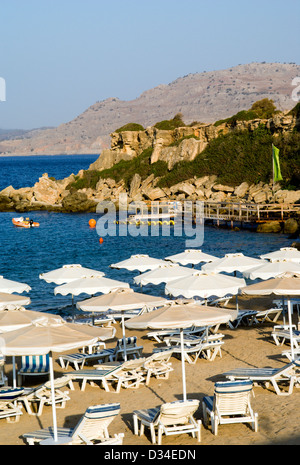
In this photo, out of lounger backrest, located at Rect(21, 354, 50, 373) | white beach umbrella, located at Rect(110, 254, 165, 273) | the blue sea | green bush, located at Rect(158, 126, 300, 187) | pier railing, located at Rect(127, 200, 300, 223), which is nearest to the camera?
lounger backrest, located at Rect(21, 354, 50, 373)

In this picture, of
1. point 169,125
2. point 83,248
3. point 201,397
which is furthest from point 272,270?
point 169,125

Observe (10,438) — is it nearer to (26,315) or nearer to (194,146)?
(26,315)

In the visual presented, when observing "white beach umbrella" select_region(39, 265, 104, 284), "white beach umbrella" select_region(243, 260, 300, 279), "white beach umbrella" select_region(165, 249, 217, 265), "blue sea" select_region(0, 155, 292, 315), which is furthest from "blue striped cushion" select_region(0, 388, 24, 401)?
"blue sea" select_region(0, 155, 292, 315)

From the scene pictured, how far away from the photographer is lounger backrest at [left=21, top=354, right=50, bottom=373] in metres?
13.4

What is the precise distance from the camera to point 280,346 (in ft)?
50.2

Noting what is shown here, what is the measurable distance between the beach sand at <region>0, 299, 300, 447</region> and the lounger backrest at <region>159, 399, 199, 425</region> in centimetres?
32

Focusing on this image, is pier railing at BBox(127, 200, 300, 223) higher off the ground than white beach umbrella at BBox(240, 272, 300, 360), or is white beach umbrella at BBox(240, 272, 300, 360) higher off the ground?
white beach umbrella at BBox(240, 272, 300, 360)

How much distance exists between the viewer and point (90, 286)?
51.6 ft

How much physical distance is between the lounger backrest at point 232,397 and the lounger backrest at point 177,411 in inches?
18.5

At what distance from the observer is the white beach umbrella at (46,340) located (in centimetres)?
912

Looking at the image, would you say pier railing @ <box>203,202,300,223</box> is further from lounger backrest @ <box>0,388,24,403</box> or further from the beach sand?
lounger backrest @ <box>0,388,24,403</box>

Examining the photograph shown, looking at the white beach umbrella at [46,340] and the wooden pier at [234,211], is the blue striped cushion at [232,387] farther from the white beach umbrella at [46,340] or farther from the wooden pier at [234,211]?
the wooden pier at [234,211]

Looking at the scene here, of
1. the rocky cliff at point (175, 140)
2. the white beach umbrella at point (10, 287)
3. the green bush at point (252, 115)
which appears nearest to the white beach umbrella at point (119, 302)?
the white beach umbrella at point (10, 287)

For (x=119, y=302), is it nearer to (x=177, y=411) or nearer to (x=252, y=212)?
(x=177, y=411)
